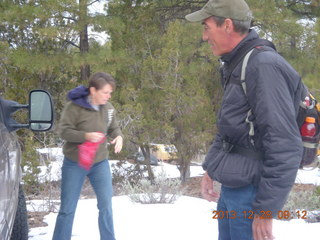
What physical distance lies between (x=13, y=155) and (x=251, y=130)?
5.08 ft

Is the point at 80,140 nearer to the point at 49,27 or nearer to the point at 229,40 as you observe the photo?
the point at 229,40

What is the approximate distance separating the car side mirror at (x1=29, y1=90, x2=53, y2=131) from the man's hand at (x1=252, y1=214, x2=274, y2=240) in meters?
1.70

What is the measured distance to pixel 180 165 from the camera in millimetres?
10844


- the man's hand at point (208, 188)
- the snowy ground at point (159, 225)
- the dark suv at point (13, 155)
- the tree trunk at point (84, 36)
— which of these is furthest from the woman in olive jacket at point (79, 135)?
the tree trunk at point (84, 36)

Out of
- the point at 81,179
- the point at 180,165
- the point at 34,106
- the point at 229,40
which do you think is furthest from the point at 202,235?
the point at 180,165

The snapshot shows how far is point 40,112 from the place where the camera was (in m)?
3.20

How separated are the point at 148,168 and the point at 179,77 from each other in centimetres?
216

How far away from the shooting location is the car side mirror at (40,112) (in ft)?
10.5

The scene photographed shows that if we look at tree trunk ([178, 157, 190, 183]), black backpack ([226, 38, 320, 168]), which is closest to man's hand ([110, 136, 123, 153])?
black backpack ([226, 38, 320, 168])

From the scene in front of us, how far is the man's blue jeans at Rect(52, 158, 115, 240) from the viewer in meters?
3.69

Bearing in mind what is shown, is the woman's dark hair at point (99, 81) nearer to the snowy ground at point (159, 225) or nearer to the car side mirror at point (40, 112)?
the car side mirror at point (40, 112)

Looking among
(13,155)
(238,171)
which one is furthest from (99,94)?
(238,171)

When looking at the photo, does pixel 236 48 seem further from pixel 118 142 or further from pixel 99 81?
pixel 118 142

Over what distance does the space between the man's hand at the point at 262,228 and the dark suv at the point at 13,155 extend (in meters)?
1.11
